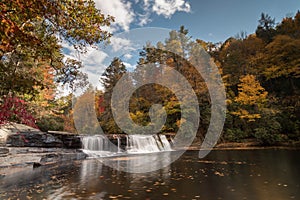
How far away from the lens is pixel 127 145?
15508 millimetres

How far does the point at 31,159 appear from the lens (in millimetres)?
9570

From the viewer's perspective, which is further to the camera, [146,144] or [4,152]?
[146,144]

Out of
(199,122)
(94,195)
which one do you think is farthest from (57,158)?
(199,122)

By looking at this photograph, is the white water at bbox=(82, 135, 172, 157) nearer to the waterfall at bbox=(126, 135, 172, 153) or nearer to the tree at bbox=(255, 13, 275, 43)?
the waterfall at bbox=(126, 135, 172, 153)

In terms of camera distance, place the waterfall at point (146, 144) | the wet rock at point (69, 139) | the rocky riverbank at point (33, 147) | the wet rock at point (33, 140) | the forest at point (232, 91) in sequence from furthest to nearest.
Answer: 1. the forest at point (232, 91)
2. the waterfall at point (146, 144)
3. the wet rock at point (69, 139)
4. the wet rock at point (33, 140)
5. the rocky riverbank at point (33, 147)

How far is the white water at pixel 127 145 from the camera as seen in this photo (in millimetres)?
13836

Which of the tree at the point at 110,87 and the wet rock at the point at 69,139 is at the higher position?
the tree at the point at 110,87

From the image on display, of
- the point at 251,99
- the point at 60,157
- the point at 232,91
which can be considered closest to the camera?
the point at 60,157

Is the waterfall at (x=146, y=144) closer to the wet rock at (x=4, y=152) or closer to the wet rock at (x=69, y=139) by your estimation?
the wet rock at (x=69, y=139)

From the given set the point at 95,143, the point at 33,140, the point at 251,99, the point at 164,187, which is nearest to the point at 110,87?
the point at 95,143

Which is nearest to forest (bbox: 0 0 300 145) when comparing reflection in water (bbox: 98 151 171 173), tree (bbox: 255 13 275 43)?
tree (bbox: 255 13 275 43)

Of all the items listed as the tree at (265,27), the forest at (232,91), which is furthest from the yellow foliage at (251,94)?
the tree at (265,27)

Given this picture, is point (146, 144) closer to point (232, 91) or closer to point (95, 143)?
point (95, 143)

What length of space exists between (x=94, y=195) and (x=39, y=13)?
12.0 ft
